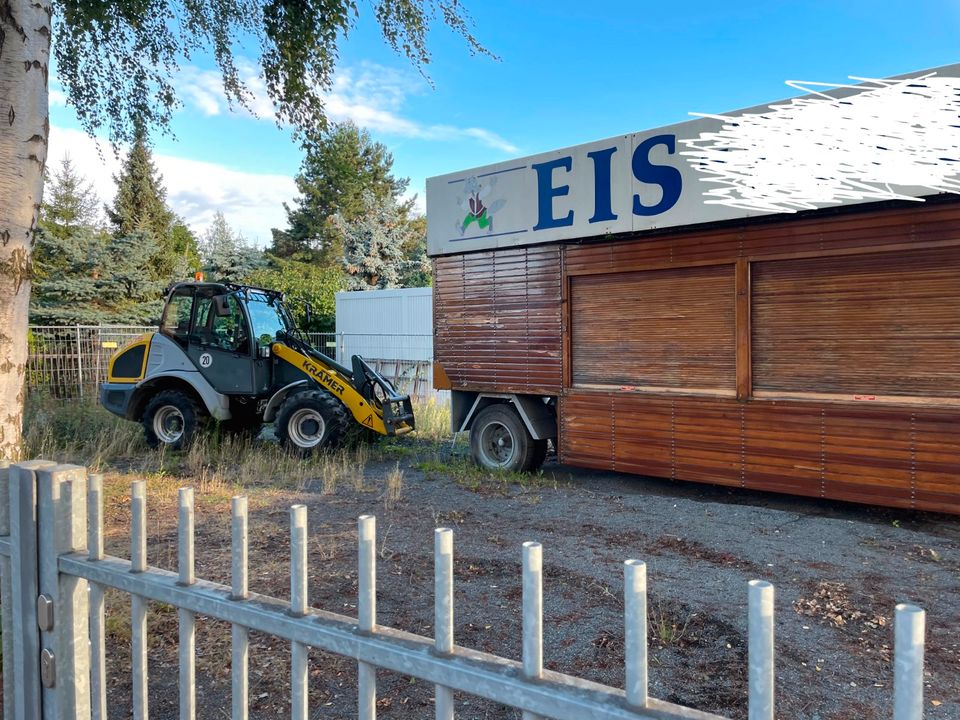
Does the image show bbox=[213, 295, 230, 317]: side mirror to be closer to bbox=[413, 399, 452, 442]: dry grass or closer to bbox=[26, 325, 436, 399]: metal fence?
bbox=[413, 399, 452, 442]: dry grass

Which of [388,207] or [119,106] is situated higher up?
[388,207]

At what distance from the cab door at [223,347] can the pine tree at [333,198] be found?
30.2 m

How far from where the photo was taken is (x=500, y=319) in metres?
8.96

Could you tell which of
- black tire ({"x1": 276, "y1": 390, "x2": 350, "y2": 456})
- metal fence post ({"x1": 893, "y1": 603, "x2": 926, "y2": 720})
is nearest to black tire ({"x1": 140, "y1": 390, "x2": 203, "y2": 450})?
black tire ({"x1": 276, "y1": 390, "x2": 350, "y2": 456})

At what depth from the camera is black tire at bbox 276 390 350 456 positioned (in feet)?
31.6

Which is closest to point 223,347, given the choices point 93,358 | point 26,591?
point 26,591

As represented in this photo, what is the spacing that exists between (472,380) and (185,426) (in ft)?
14.7

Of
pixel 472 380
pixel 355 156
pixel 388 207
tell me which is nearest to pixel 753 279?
pixel 472 380

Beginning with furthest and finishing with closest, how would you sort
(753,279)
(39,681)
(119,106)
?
(119,106), (753,279), (39,681)

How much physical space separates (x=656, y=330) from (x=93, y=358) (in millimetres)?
15726

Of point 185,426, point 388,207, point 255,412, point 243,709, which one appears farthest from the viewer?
point 388,207

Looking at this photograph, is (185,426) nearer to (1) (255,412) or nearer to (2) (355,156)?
(1) (255,412)

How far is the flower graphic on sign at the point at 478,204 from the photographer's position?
888 centimetres

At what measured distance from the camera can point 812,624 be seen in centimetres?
388
